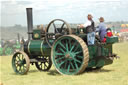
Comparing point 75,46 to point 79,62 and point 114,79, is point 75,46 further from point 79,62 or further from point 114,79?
point 114,79

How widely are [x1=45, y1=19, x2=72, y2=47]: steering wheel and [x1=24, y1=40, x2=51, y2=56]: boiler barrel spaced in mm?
270

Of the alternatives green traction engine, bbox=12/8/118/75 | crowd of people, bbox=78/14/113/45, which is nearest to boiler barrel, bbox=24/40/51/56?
green traction engine, bbox=12/8/118/75

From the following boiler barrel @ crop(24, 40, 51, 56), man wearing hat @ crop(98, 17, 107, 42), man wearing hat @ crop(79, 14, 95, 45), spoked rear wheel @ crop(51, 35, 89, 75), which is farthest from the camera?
boiler barrel @ crop(24, 40, 51, 56)

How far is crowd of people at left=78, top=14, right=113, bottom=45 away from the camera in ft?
33.4

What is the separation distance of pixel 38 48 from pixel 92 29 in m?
2.50

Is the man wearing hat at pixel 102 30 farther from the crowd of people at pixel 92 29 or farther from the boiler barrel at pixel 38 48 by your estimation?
the boiler barrel at pixel 38 48

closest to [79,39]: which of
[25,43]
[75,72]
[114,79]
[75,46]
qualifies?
[75,46]

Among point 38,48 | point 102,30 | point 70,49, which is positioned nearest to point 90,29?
point 102,30

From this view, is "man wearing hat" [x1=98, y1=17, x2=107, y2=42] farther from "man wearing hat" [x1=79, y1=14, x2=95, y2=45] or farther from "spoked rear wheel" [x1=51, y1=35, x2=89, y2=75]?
"spoked rear wheel" [x1=51, y1=35, x2=89, y2=75]

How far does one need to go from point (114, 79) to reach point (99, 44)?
6.39 feet

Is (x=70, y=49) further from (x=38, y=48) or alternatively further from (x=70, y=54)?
(x=38, y=48)

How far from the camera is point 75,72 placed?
32.9 feet

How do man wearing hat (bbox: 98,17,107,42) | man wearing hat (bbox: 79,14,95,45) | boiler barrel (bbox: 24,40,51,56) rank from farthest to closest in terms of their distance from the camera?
boiler barrel (bbox: 24,40,51,56), man wearing hat (bbox: 98,17,107,42), man wearing hat (bbox: 79,14,95,45)

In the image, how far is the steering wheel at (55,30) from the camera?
34.8 ft
